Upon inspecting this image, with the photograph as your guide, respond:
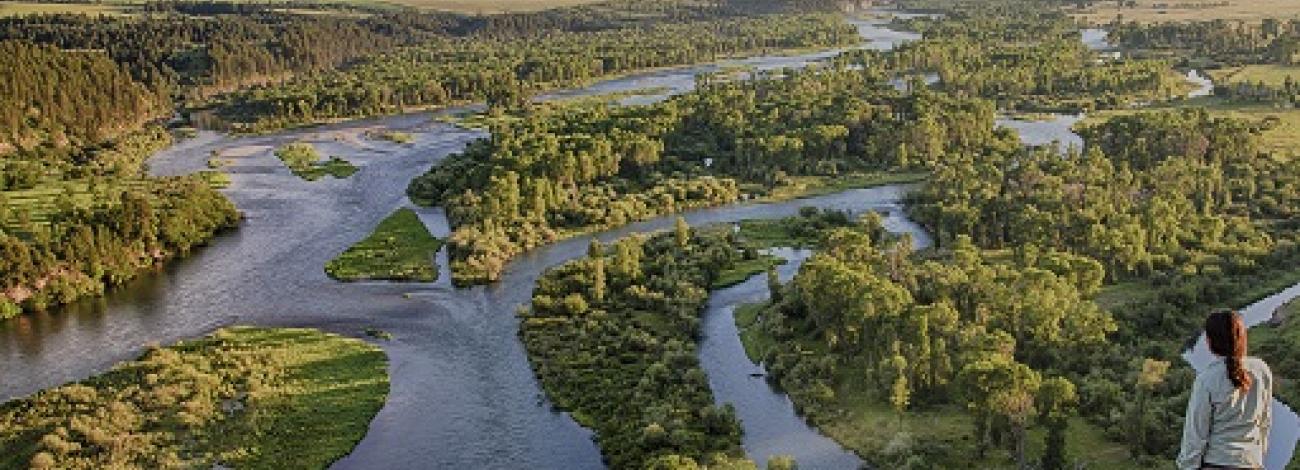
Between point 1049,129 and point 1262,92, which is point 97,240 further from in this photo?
point 1262,92

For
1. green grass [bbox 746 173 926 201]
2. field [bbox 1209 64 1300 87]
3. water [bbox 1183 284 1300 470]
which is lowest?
water [bbox 1183 284 1300 470]

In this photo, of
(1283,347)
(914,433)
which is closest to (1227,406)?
(914,433)

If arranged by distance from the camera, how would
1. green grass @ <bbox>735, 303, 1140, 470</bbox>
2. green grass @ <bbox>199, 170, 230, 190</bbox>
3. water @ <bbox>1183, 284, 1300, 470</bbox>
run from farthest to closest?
green grass @ <bbox>199, 170, 230, 190</bbox> → green grass @ <bbox>735, 303, 1140, 470</bbox> → water @ <bbox>1183, 284, 1300, 470</bbox>

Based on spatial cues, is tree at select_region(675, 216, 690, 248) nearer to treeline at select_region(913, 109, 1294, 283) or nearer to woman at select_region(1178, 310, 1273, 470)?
treeline at select_region(913, 109, 1294, 283)

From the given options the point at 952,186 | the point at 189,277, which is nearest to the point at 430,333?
the point at 189,277

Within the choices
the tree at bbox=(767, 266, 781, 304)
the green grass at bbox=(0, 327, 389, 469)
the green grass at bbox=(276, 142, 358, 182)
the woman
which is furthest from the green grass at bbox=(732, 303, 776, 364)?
the green grass at bbox=(276, 142, 358, 182)

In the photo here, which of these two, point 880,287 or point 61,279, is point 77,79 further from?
point 880,287
